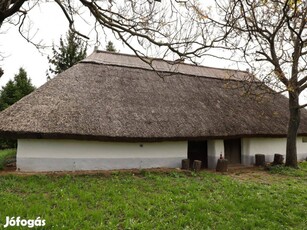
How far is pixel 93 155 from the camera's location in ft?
27.3

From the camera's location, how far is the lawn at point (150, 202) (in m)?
4.54

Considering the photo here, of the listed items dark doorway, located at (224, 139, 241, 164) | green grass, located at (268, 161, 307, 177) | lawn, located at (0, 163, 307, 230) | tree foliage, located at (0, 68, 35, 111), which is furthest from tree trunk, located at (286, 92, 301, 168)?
tree foliage, located at (0, 68, 35, 111)

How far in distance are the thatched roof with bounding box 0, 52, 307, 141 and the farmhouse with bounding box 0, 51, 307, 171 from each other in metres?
0.03

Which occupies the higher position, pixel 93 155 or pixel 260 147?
pixel 260 147

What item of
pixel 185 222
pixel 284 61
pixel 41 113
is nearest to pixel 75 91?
pixel 41 113

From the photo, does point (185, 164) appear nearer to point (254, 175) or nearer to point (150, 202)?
point (254, 175)

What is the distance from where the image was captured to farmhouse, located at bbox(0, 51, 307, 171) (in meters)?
7.81

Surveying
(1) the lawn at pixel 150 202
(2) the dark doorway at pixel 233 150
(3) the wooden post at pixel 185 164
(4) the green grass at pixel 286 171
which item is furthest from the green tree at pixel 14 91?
(4) the green grass at pixel 286 171

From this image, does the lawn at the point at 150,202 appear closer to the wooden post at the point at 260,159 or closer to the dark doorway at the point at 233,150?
the wooden post at the point at 260,159

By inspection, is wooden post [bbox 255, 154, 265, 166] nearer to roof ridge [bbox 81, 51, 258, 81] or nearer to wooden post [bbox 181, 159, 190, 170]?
roof ridge [bbox 81, 51, 258, 81]

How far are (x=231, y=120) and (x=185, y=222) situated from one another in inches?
244

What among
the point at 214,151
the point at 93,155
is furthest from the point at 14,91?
the point at 214,151

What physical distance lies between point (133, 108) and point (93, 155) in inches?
82.5

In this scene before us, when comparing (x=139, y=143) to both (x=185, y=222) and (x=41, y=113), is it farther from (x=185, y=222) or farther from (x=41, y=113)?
(x=185, y=222)
